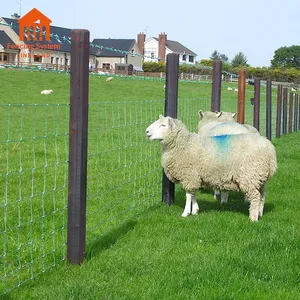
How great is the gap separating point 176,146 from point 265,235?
1553 mm

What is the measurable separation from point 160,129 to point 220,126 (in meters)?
1.48

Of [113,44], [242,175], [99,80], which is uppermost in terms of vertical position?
[113,44]

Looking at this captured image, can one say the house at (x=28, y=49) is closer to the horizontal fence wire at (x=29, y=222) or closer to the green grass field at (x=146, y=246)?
the horizontal fence wire at (x=29, y=222)

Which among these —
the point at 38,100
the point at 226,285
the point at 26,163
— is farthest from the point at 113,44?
the point at 226,285

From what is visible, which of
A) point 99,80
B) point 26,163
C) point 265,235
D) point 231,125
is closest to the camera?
point 265,235

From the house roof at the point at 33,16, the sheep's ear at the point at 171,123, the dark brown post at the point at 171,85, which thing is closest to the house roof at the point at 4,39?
the house roof at the point at 33,16

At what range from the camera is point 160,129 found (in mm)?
6582

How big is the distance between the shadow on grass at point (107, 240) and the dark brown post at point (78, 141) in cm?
28

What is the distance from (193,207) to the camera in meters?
6.80

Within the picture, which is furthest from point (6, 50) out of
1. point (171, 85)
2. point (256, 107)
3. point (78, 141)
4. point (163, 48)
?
point (78, 141)

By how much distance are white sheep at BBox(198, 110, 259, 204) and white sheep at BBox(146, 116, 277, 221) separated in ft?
2.88

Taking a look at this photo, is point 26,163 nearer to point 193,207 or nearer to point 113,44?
point 193,207

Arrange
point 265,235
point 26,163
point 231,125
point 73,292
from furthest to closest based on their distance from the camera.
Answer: point 26,163 < point 231,125 < point 265,235 < point 73,292

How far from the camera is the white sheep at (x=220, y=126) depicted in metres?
7.71
